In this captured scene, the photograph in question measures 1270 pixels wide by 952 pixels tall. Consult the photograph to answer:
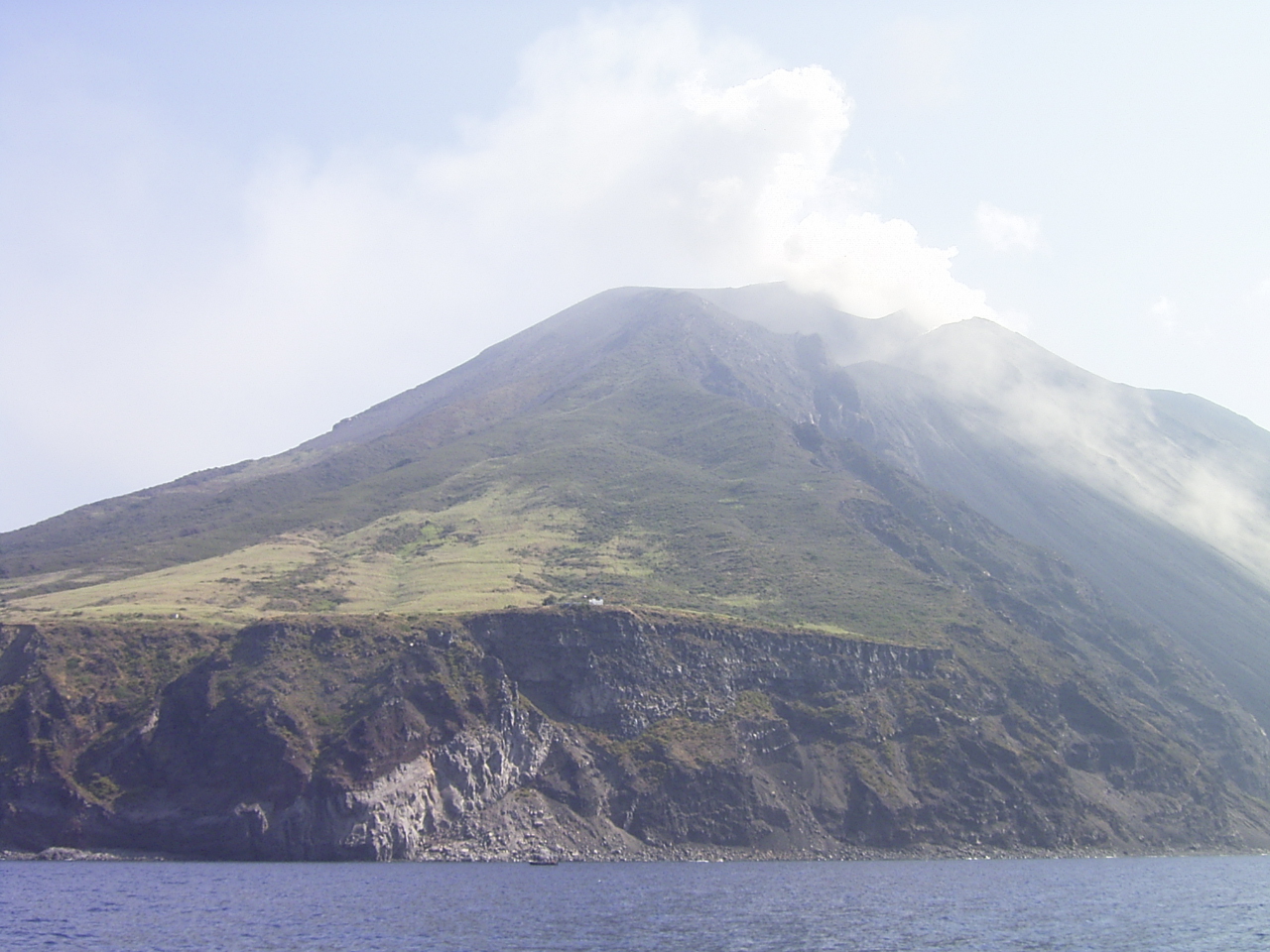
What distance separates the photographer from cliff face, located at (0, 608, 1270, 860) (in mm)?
116375

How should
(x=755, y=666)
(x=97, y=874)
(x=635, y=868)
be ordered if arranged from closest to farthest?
(x=97, y=874), (x=635, y=868), (x=755, y=666)

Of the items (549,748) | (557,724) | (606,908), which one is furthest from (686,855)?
(606,908)

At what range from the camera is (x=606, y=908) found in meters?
76.7

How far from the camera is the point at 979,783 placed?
472 ft

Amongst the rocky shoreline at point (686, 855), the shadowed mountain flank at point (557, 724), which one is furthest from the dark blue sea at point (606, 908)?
the shadowed mountain flank at point (557, 724)

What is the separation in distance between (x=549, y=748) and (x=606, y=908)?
55692 millimetres

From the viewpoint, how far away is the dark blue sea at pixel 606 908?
2486 inches

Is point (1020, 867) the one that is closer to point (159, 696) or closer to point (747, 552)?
point (747, 552)

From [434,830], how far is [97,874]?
3515cm

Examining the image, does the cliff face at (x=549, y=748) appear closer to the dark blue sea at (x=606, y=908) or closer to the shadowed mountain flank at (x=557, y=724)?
the shadowed mountain flank at (x=557, y=724)

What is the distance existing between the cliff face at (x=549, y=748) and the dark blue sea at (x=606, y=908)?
8840mm

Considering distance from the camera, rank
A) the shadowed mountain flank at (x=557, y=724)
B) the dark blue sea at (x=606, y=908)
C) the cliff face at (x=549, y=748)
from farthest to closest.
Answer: the shadowed mountain flank at (x=557, y=724), the cliff face at (x=549, y=748), the dark blue sea at (x=606, y=908)

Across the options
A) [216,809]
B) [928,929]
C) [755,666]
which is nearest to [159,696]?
[216,809]

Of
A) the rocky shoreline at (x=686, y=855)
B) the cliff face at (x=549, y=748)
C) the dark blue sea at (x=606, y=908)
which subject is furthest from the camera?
the cliff face at (x=549, y=748)
